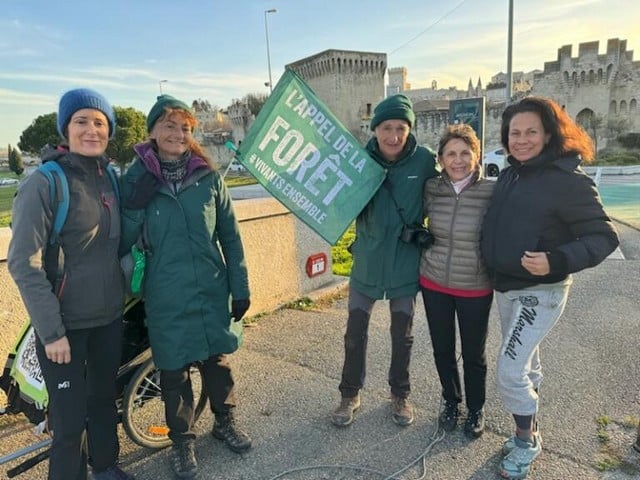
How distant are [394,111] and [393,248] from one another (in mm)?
865

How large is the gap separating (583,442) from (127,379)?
9.19 feet

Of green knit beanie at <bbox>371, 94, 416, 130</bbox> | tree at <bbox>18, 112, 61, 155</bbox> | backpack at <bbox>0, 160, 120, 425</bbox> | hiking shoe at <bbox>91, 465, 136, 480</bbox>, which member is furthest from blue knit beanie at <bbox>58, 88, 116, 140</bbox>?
tree at <bbox>18, 112, 61, 155</bbox>

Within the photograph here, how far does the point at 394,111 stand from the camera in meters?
2.90

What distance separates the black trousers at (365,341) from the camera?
3.11 m

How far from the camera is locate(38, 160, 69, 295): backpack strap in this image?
6.92 feet

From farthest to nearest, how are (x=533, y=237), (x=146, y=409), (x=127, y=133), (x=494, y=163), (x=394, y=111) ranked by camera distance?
(x=127, y=133)
(x=494, y=163)
(x=146, y=409)
(x=394, y=111)
(x=533, y=237)

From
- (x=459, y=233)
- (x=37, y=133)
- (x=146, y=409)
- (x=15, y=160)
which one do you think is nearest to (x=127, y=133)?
(x=37, y=133)

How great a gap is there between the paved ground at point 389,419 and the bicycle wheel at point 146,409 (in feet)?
0.34

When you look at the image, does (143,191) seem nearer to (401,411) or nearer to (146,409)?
(146,409)

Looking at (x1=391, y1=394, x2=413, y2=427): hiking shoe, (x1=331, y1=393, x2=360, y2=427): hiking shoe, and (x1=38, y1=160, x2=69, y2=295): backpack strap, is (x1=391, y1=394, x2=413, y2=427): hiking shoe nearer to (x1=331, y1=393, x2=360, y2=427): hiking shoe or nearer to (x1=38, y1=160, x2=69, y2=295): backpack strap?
(x1=331, y1=393, x2=360, y2=427): hiking shoe

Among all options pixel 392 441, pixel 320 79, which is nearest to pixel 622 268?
pixel 392 441

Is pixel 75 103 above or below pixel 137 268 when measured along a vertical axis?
above

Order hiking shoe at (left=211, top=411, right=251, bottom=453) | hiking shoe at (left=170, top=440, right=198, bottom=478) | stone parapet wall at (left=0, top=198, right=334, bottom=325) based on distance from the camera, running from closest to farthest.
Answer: hiking shoe at (left=170, top=440, right=198, bottom=478), hiking shoe at (left=211, top=411, right=251, bottom=453), stone parapet wall at (left=0, top=198, right=334, bottom=325)

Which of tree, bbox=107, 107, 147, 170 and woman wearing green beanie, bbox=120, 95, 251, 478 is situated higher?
tree, bbox=107, 107, 147, 170
